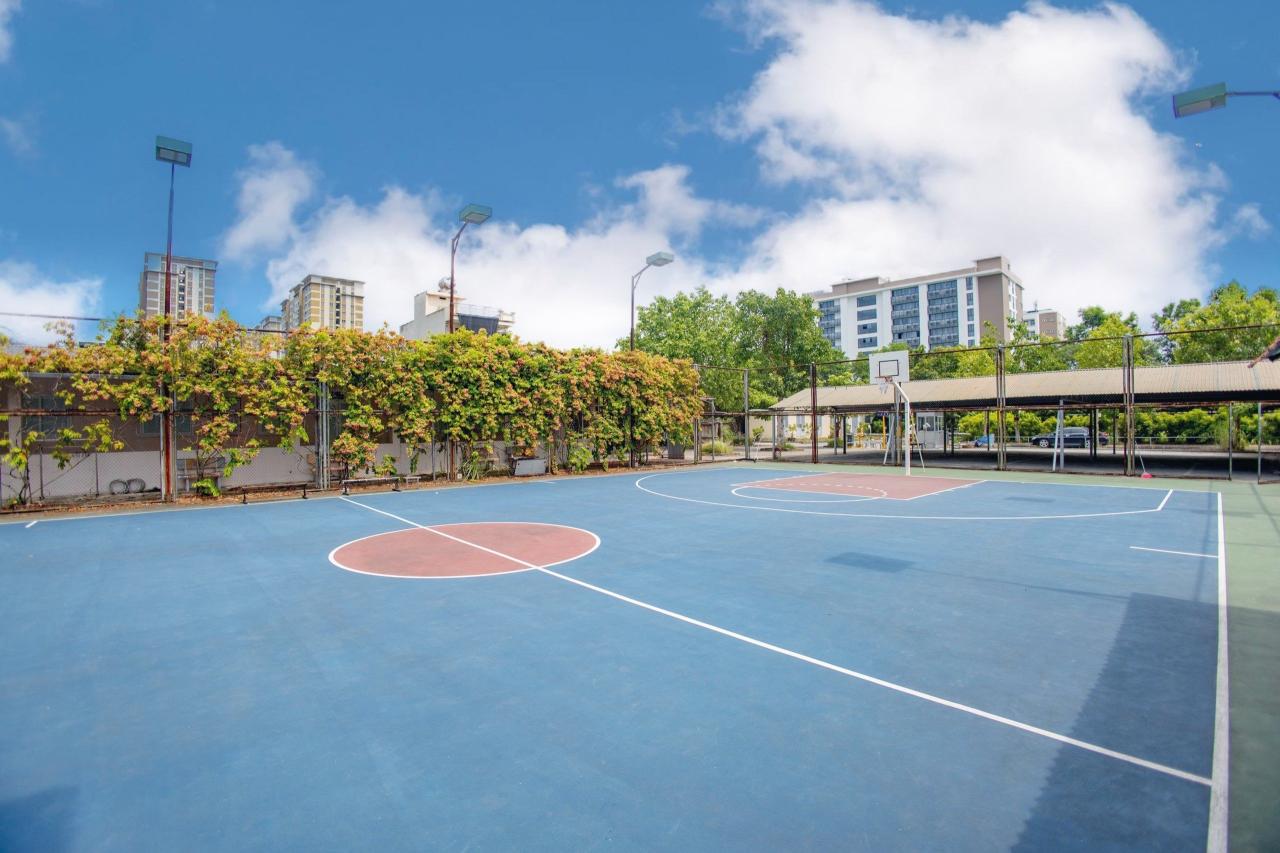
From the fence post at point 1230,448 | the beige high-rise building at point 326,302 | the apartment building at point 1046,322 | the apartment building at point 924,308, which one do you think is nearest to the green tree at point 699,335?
the fence post at point 1230,448

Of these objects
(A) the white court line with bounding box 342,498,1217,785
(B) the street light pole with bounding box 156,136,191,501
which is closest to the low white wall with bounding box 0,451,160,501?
(B) the street light pole with bounding box 156,136,191,501

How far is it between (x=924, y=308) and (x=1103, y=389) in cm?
7973

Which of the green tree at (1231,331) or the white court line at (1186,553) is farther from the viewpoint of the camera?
the green tree at (1231,331)

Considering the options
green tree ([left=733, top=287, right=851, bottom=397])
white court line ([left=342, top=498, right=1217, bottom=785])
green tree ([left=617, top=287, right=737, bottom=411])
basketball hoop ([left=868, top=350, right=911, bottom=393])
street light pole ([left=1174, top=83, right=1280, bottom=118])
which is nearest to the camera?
white court line ([left=342, top=498, right=1217, bottom=785])

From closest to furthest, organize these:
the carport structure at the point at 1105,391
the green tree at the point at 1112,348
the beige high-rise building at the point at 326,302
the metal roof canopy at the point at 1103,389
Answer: the carport structure at the point at 1105,391
the metal roof canopy at the point at 1103,389
the green tree at the point at 1112,348
the beige high-rise building at the point at 326,302

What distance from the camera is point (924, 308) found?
95312 millimetres

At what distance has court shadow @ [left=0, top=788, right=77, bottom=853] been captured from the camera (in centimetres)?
290

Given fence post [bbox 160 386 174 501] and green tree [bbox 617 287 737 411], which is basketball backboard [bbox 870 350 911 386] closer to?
green tree [bbox 617 287 737 411]

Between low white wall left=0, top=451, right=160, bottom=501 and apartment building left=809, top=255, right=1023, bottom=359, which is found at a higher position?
apartment building left=809, top=255, right=1023, bottom=359

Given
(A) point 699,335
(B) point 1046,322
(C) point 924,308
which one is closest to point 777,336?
(A) point 699,335

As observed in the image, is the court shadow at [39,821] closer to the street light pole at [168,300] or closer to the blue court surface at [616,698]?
the blue court surface at [616,698]

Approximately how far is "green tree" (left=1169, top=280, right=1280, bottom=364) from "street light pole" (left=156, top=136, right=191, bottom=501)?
4020 cm

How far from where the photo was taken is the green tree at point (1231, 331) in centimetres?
3119

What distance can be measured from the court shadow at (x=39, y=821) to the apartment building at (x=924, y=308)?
286ft
